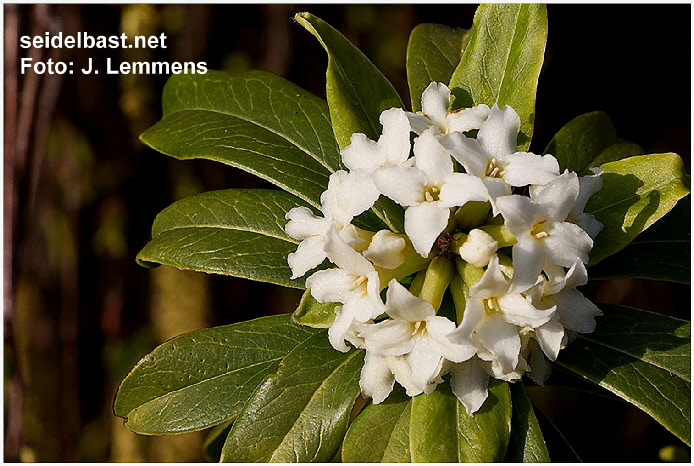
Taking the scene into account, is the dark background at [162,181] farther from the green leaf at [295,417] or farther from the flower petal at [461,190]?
the flower petal at [461,190]

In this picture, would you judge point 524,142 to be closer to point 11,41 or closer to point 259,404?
point 259,404

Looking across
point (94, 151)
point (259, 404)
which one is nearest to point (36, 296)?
point (94, 151)

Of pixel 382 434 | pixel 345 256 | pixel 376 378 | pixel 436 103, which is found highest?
pixel 436 103

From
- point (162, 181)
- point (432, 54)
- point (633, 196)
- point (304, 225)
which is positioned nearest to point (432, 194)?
point (304, 225)

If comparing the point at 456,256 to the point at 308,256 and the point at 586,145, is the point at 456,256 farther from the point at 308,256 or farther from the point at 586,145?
the point at 586,145

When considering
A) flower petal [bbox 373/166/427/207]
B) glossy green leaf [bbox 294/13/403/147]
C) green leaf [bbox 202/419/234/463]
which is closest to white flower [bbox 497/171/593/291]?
flower petal [bbox 373/166/427/207]

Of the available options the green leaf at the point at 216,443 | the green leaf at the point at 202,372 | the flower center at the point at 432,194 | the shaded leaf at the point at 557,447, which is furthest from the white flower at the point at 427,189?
the green leaf at the point at 216,443

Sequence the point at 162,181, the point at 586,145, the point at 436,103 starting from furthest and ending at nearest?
1. the point at 162,181
2. the point at 586,145
3. the point at 436,103
